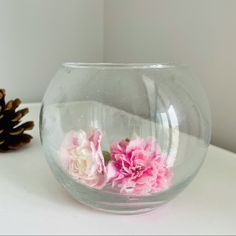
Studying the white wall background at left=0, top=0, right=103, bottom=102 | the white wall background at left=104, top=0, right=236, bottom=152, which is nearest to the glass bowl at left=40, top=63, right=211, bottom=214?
the white wall background at left=104, top=0, right=236, bottom=152

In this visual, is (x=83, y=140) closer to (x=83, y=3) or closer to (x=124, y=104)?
(x=124, y=104)

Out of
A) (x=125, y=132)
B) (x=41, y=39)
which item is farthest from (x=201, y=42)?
(x=41, y=39)

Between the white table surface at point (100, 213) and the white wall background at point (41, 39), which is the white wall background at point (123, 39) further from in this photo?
the white table surface at point (100, 213)

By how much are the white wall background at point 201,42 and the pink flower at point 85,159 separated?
1.02 feet

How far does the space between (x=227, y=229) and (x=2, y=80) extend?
829 millimetres

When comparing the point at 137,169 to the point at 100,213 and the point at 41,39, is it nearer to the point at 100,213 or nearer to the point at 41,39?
the point at 100,213

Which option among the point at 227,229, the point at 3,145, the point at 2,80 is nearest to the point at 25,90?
the point at 2,80

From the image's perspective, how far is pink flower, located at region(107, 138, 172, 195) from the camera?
40 centimetres

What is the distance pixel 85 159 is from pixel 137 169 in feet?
0.17

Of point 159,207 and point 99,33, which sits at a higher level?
point 99,33

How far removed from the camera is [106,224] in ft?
1.29

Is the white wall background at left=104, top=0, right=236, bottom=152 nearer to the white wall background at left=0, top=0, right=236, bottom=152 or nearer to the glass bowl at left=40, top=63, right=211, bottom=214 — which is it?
the white wall background at left=0, top=0, right=236, bottom=152

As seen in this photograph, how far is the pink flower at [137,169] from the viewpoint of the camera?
40cm

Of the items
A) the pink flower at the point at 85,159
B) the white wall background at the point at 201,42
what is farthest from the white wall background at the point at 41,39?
the pink flower at the point at 85,159
